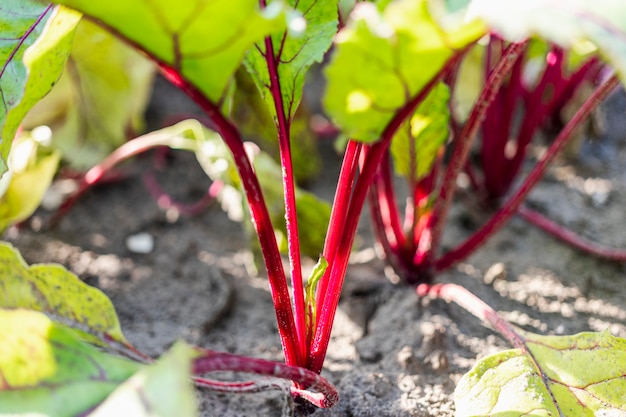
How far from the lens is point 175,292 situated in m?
1.17

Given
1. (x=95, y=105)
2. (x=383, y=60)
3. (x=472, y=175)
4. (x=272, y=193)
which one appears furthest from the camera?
(x=95, y=105)

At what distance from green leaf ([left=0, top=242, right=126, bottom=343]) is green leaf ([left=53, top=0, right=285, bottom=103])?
30 centimetres

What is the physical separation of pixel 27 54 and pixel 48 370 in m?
0.34

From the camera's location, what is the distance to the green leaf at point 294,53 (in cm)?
73

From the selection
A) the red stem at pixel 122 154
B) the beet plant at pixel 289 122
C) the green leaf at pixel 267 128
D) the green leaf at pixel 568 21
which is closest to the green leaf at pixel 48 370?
the beet plant at pixel 289 122

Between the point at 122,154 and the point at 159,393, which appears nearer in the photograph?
the point at 159,393

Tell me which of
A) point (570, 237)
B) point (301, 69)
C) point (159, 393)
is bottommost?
point (159, 393)

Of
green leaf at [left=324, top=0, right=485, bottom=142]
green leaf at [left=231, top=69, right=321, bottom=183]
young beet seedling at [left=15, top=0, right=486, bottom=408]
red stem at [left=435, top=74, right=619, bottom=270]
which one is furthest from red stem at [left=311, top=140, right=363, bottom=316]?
green leaf at [left=231, top=69, right=321, bottom=183]

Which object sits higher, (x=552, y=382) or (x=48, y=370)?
(x=552, y=382)

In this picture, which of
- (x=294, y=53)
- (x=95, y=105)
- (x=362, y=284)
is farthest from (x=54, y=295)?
(x=95, y=105)

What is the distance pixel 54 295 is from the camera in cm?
73

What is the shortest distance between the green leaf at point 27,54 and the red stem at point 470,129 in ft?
1.63

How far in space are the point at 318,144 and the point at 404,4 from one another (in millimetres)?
1146

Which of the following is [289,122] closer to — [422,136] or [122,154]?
[422,136]
